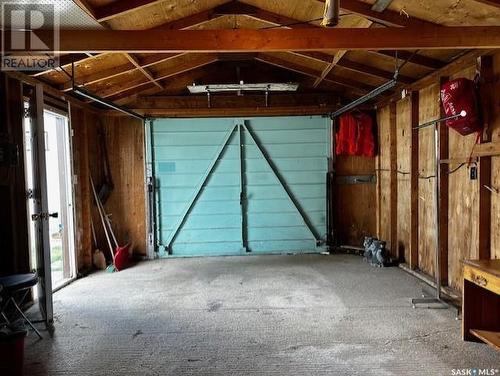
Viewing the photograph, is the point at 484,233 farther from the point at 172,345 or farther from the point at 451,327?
Result: the point at 172,345

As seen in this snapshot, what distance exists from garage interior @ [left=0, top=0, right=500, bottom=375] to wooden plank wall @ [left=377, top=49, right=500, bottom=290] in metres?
0.02

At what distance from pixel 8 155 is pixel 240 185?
121 inches

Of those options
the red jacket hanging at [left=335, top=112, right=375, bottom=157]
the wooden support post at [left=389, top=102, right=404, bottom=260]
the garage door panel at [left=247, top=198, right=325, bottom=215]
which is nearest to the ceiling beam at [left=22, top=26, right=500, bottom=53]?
the wooden support post at [left=389, top=102, right=404, bottom=260]

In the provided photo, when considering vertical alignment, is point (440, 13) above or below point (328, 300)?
above

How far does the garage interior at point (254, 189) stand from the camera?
2.49 metres

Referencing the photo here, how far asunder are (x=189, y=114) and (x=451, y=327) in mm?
4182

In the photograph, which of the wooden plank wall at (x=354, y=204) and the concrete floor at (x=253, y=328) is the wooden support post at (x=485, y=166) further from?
the wooden plank wall at (x=354, y=204)

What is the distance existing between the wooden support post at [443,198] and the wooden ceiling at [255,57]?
0.65 m

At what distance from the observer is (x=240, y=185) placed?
18.0 ft

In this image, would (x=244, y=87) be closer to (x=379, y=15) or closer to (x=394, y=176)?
(x=379, y=15)

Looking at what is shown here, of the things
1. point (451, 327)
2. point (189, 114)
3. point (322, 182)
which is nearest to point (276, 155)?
point (322, 182)

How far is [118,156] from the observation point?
542 centimetres

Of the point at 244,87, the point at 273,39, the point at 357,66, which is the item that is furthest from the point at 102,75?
the point at 357,66

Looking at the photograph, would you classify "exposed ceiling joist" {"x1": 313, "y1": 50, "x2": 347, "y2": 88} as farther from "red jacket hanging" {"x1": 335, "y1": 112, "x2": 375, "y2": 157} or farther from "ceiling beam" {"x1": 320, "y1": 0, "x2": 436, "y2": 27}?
"ceiling beam" {"x1": 320, "y1": 0, "x2": 436, "y2": 27}
